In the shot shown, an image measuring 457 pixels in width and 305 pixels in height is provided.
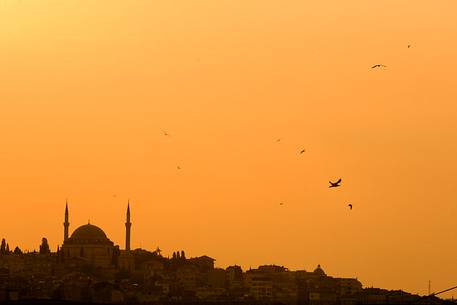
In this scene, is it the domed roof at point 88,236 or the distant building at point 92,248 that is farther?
the domed roof at point 88,236

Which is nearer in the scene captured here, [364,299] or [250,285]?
[364,299]

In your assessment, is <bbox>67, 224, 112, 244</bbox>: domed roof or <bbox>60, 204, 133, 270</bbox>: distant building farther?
<bbox>67, 224, 112, 244</bbox>: domed roof

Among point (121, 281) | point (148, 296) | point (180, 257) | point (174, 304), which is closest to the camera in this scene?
point (174, 304)

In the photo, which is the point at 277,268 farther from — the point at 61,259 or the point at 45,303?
the point at 45,303

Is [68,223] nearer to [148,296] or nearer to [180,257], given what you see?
[180,257]

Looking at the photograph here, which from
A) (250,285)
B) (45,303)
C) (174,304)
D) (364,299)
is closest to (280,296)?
(250,285)

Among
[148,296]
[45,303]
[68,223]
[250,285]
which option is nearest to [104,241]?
[68,223]

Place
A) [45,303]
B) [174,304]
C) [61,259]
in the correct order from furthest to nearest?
[61,259] → [174,304] → [45,303]

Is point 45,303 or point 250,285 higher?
point 250,285
